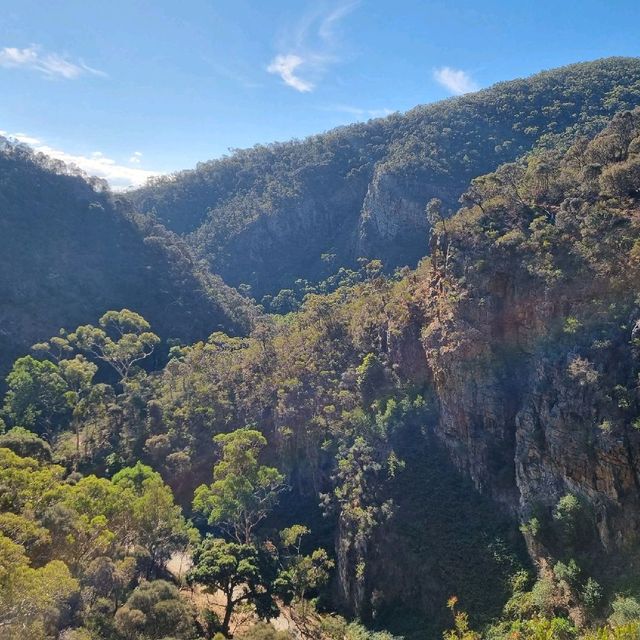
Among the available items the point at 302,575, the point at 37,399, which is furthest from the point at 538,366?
the point at 37,399

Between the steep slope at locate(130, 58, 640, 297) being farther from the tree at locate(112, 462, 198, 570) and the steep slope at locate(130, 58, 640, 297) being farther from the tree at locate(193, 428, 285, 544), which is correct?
the tree at locate(112, 462, 198, 570)

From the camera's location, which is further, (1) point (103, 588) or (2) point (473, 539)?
(2) point (473, 539)

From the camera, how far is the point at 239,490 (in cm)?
3009

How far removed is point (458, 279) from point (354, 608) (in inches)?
803

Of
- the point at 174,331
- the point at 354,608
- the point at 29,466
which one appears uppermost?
the point at 174,331

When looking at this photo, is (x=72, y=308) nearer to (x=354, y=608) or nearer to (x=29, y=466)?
(x=29, y=466)

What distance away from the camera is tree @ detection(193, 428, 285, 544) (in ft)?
97.4

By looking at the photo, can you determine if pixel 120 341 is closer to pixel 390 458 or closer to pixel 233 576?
pixel 390 458

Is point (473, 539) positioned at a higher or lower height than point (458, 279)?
lower

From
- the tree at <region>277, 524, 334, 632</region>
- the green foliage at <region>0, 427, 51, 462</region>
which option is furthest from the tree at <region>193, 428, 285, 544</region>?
the green foliage at <region>0, 427, 51, 462</region>

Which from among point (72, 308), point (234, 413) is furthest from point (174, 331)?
point (234, 413)

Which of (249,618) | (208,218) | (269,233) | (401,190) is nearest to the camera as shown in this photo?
(249,618)

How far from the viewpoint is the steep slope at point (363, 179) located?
80438 millimetres

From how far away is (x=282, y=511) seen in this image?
37219 millimetres
